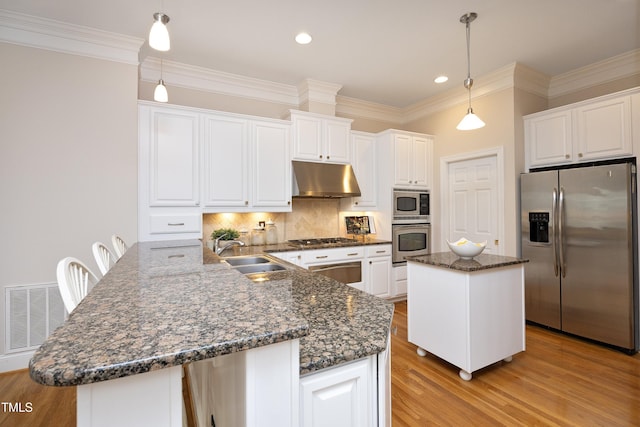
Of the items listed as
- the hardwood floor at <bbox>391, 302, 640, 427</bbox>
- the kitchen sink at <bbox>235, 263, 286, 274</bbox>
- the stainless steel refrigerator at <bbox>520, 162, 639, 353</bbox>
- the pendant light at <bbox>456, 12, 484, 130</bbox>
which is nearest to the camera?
the hardwood floor at <bbox>391, 302, 640, 427</bbox>

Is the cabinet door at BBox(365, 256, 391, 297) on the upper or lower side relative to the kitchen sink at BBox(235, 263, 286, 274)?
lower

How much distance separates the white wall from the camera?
2.40 meters

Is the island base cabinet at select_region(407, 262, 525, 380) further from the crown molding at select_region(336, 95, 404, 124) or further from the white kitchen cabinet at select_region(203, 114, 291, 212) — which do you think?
the crown molding at select_region(336, 95, 404, 124)

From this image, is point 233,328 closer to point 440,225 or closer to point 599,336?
point 599,336

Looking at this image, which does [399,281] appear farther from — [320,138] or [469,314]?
[320,138]

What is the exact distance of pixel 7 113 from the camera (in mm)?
2389

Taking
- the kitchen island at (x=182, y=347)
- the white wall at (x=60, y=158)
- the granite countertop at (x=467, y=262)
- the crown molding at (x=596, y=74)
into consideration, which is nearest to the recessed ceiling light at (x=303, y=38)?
the white wall at (x=60, y=158)

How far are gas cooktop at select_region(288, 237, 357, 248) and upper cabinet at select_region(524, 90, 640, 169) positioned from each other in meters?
2.38

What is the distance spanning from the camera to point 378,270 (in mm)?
3924

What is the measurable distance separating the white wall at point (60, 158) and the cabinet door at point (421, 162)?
11.2ft

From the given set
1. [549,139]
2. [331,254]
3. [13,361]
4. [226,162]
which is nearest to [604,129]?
[549,139]

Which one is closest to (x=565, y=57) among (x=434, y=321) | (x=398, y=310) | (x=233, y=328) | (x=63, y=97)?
(x=434, y=321)

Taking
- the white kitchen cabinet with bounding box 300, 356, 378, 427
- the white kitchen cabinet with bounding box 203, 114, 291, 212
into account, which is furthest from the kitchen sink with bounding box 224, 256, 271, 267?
the white kitchen cabinet with bounding box 300, 356, 378, 427

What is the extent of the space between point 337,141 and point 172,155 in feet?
6.49
